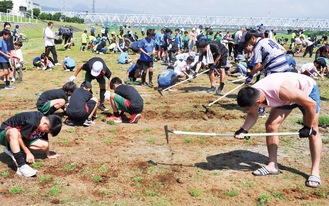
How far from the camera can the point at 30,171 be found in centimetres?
471

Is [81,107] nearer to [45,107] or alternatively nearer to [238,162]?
[45,107]

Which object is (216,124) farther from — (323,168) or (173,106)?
(323,168)

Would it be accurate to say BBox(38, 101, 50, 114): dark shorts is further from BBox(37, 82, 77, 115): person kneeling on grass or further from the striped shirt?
the striped shirt

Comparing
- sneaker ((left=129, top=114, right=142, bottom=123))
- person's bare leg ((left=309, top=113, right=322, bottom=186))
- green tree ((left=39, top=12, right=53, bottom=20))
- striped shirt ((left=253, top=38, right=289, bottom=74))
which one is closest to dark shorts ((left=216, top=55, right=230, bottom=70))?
striped shirt ((left=253, top=38, right=289, bottom=74))

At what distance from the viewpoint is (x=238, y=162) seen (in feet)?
17.9

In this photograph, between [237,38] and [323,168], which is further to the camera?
[237,38]

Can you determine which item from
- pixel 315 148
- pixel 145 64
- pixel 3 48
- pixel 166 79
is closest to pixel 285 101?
pixel 315 148

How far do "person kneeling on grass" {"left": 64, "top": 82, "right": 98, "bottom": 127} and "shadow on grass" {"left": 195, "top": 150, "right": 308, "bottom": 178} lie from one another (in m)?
2.85

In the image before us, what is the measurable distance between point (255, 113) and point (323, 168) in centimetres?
165

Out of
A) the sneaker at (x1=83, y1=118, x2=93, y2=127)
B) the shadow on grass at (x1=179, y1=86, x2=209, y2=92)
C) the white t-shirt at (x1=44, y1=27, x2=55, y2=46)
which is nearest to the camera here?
the sneaker at (x1=83, y1=118, x2=93, y2=127)

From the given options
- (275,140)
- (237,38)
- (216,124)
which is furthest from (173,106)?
(237,38)

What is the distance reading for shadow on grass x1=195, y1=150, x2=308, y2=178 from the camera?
521 centimetres

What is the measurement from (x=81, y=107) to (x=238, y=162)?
3.39m

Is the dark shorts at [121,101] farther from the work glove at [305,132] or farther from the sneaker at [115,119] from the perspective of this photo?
the work glove at [305,132]
